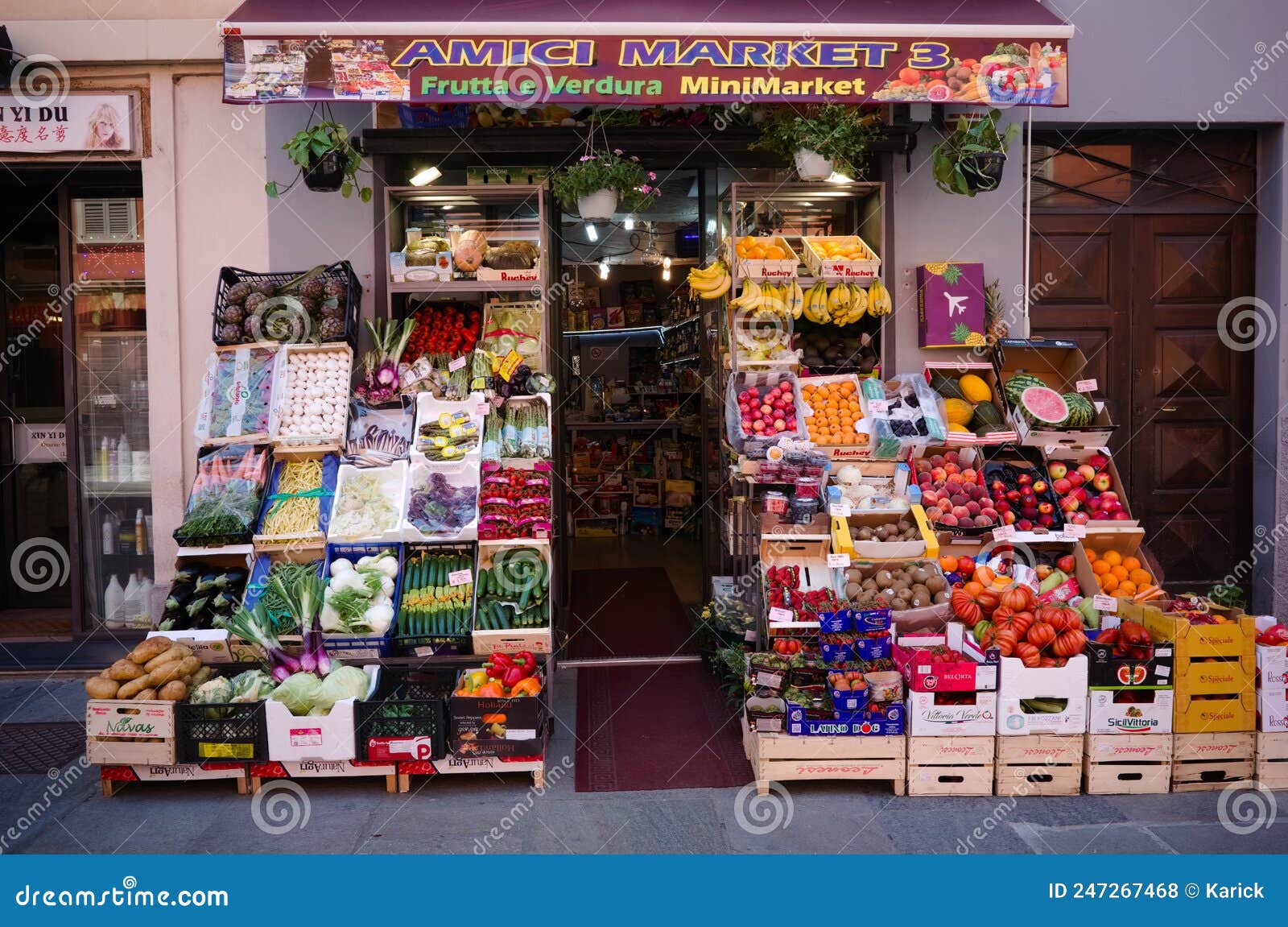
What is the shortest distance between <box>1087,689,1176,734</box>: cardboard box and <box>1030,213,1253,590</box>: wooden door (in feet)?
9.20

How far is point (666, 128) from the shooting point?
6.50 meters

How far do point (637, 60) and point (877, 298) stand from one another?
2.21 metres

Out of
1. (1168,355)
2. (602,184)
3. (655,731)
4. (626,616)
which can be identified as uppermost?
(602,184)

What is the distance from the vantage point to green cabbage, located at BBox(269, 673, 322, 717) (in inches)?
183

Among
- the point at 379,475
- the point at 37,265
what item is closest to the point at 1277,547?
the point at 379,475

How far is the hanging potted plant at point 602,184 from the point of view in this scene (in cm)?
619

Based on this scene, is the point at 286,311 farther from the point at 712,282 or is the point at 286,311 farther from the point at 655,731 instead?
the point at 655,731

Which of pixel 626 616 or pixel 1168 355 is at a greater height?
pixel 1168 355

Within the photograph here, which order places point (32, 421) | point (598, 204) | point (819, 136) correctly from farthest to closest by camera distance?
point (32, 421) < point (598, 204) < point (819, 136)

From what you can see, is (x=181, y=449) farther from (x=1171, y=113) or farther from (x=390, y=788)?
(x=1171, y=113)

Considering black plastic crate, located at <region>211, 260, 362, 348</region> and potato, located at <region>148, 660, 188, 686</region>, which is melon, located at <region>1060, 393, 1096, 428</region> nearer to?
black plastic crate, located at <region>211, 260, 362, 348</region>

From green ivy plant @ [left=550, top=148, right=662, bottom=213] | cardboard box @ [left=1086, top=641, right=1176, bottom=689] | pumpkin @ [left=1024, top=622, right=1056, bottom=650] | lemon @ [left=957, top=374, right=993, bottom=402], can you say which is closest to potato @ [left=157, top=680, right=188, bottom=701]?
green ivy plant @ [left=550, top=148, right=662, bottom=213]

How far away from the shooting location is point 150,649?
16.3 ft

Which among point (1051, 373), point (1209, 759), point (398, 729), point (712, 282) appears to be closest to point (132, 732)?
point (398, 729)
